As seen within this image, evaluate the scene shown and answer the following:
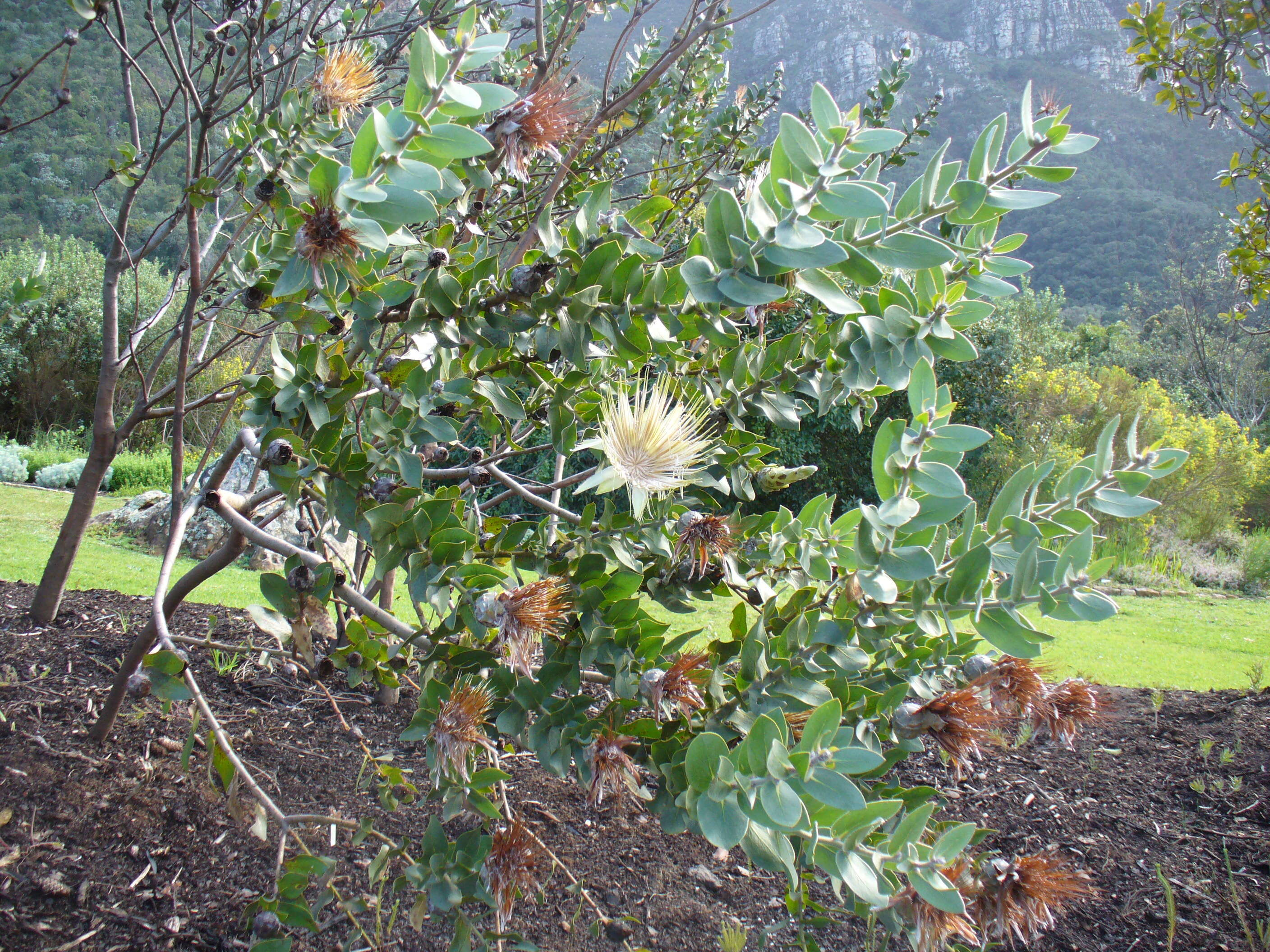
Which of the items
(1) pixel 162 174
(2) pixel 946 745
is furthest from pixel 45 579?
(1) pixel 162 174

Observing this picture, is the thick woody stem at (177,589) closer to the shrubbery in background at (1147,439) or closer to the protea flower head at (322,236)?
the protea flower head at (322,236)

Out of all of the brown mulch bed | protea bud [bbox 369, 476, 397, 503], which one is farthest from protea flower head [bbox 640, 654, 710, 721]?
the brown mulch bed

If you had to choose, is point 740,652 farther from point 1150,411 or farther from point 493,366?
point 1150,411

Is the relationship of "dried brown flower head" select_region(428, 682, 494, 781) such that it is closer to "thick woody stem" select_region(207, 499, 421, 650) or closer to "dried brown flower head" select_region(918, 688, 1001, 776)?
"thick woody stem" select_region(207, 499, 421, 650)

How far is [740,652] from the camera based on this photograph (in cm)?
108

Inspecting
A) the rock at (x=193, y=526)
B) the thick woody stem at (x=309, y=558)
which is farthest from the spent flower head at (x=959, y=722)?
A: the rock at (x=193, y=526)

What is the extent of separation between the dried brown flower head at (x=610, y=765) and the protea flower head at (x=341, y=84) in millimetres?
1518

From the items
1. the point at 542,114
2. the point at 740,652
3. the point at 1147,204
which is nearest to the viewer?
the point at 740,652

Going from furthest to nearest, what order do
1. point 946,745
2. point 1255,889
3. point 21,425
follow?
1. point 21,425
2. point 1255,889
3. point 946,745

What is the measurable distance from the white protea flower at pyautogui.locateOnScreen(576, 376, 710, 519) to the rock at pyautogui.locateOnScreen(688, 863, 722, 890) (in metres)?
1.16

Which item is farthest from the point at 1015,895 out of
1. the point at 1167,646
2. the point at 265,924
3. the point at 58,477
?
the point at 58,477

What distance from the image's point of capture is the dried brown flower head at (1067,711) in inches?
42.0

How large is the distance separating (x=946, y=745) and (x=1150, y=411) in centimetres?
1456

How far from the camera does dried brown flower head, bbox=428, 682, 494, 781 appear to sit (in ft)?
3.33
